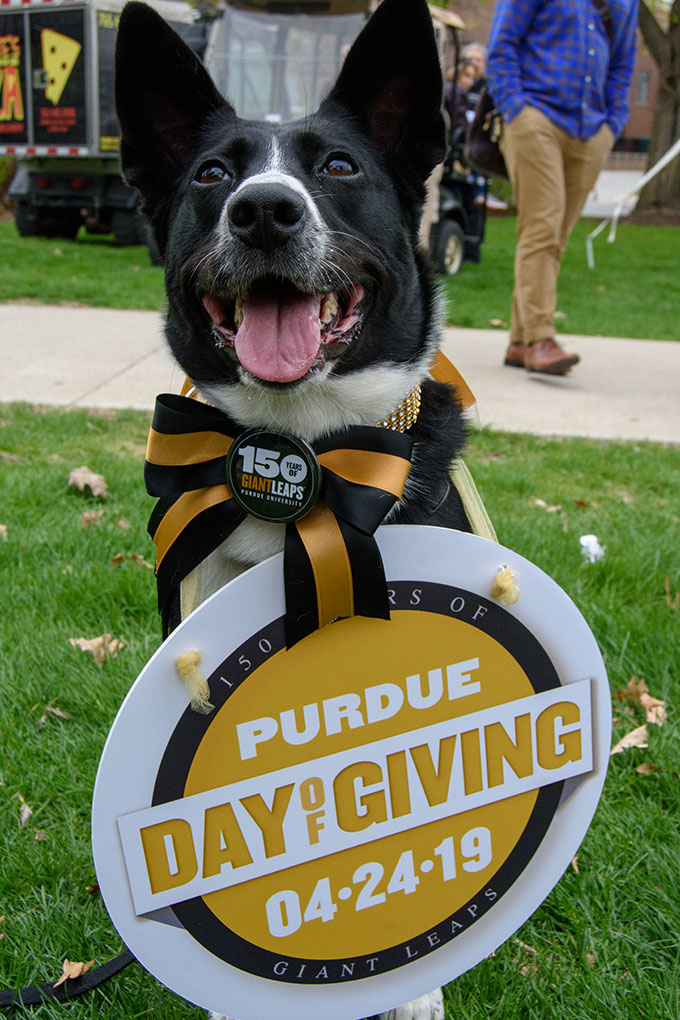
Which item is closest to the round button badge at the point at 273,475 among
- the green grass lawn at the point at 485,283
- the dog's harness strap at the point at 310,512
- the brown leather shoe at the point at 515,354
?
the dog's harness strap at the point at 310,512

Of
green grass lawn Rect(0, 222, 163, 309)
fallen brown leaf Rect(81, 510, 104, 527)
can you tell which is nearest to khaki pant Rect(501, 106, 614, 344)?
fallen brown leaf Rect(81, 510, 104, 527)

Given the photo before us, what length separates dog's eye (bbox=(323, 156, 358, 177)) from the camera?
1810 mm

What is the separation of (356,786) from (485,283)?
8.94 m

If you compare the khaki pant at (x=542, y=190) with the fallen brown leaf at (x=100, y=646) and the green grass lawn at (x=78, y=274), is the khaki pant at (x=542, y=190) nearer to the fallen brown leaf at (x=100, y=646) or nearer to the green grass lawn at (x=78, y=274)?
the green grass lawn at (x=78, y=274)

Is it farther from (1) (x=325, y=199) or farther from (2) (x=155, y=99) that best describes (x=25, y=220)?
(1) (x=325, y=199)

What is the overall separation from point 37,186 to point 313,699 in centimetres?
1247

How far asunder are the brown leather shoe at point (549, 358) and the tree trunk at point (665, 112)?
17300 millimetres

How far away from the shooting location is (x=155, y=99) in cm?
189

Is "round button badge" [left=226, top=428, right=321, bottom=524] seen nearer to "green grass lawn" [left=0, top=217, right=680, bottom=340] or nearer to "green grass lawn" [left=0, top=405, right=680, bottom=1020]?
"green grass lawn" [left=0, top=405, right=680, bottom=1020]

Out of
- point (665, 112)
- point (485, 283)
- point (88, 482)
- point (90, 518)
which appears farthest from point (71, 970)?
point (665, 112)

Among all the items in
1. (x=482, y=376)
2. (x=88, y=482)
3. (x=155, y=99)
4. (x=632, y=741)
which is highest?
(x=155, y=99)

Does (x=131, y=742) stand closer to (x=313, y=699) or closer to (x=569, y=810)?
(x=313, y=699)

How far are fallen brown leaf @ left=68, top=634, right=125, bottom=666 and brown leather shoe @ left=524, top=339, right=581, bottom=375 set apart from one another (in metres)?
3.63

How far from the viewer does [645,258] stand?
43.8 ft
